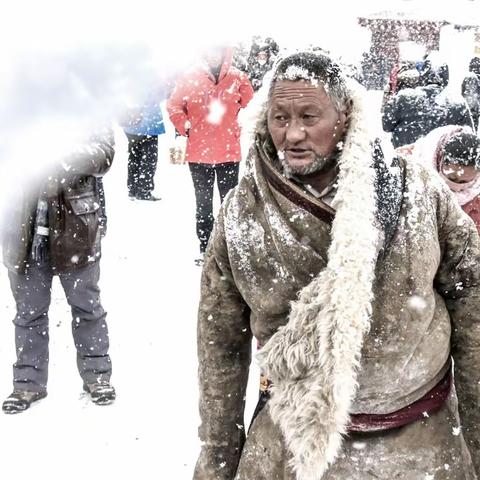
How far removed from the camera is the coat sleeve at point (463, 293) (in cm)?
156

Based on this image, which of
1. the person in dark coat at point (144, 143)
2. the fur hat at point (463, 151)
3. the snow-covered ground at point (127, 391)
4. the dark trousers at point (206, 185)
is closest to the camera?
the snow-covered ground at point (127, 391)

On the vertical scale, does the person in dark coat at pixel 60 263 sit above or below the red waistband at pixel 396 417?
below

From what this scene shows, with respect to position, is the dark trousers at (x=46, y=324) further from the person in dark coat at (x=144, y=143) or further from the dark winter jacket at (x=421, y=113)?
the person in dark coat at (x=144, y=143)

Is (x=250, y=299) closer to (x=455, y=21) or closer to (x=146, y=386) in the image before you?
(x=146, y=386)

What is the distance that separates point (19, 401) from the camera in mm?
3648

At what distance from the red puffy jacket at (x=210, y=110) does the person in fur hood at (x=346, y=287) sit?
4.48 meters

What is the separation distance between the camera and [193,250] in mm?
6652

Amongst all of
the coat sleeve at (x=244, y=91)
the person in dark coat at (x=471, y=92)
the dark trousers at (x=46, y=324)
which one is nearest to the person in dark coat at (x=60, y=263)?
the dark trousers at (x=46, y=324)

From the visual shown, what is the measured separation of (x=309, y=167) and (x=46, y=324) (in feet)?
8.45

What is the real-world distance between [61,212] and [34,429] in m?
1.14

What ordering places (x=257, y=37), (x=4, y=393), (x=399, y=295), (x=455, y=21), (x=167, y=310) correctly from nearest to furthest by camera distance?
1. (x=399, y=295)
2. (x=4, y=393)
3. (x=167, y=310)
4. (x=257, y=37)
5. (x=455, y=21)

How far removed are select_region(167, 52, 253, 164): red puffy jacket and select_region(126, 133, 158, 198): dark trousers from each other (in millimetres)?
2359

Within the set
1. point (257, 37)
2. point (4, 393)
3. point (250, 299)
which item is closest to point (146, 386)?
point (4, 393)

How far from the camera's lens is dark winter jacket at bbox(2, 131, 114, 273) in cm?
336
